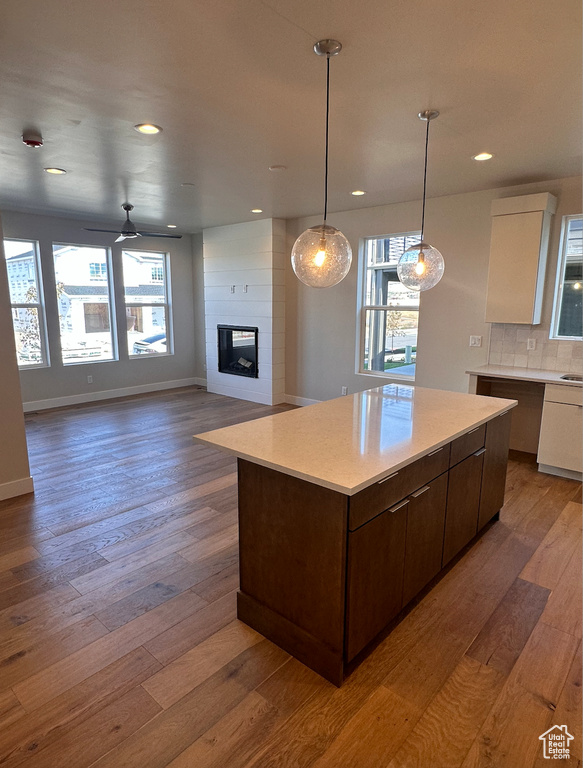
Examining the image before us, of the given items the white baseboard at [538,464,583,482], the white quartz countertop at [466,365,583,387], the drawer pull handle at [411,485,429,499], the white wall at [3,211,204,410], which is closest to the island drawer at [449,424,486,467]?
the drawer pull handle at [411,485,429,499]

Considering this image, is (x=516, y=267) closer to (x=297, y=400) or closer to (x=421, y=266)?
(x=421, y=266)

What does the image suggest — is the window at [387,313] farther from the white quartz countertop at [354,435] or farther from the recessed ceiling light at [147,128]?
the recessed ceiling light at [147,128]

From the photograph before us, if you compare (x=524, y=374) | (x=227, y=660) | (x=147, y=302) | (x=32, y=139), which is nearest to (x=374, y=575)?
(x=227, y=660)

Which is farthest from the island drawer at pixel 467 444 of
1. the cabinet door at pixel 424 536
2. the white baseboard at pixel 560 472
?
the white baseboard at pixel 560 472

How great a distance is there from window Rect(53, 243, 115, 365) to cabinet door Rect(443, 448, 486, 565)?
593 centimetres

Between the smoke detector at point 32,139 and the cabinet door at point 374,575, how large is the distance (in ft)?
10.7

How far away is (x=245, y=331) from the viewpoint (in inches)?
261

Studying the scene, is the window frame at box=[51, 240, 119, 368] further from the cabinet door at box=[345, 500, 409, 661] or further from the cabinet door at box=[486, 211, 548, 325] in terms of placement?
the cabinet door at box=[345, 500, 409, 661]

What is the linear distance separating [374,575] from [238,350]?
17.4ft

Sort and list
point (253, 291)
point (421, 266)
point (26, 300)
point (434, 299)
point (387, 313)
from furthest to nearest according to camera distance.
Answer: point (253, 291) → point (26, 300) → point (387, 313) → point (434, 299) → point (421, 266)

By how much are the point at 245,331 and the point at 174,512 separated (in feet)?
12.6

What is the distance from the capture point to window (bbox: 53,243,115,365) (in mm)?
6324

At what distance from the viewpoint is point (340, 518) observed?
5.41 ft

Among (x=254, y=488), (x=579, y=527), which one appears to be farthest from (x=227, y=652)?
(x=579, y=527)
